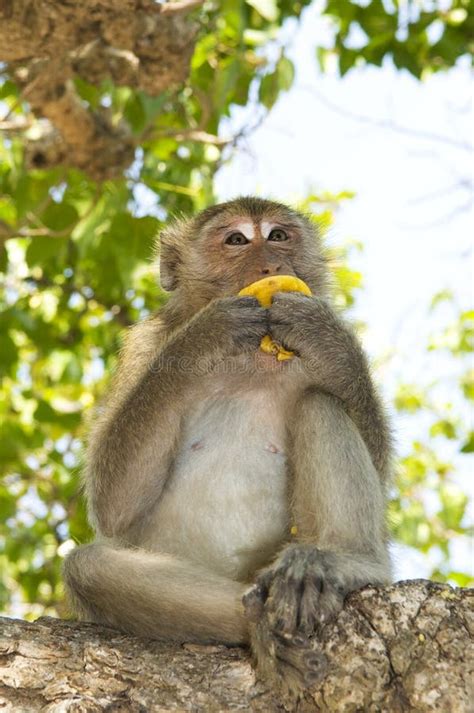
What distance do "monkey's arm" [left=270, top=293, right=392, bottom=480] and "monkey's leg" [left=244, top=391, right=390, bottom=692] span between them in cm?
9

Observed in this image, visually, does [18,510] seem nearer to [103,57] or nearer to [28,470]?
[28,470]

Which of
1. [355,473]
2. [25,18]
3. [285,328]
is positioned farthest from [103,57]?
[355,473]

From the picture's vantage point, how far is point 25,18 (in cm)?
523

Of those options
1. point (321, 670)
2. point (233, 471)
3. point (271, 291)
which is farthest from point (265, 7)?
point (321, 670)

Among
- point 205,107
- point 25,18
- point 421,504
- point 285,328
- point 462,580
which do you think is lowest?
point 421,504

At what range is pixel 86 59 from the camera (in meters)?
6.57

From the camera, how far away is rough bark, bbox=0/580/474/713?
3049mm

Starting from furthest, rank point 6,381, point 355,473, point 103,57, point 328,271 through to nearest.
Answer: point 6,381 → point 103,57 → point 328,271 → point 355,473

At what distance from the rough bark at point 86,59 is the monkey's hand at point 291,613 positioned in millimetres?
3309

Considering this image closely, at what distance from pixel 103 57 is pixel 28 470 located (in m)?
3.92

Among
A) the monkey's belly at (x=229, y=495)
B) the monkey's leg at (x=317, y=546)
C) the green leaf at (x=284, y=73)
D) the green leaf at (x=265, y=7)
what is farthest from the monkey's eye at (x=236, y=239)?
the green leaf at (x=265, y=7)

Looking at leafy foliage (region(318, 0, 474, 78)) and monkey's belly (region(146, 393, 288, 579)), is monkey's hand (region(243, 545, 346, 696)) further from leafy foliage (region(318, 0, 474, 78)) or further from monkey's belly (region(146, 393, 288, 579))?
leafy foliage (region(318, 0, 474, 78))

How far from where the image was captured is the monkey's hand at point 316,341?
14.3ft

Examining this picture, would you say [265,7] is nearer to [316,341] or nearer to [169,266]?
[169,266]
